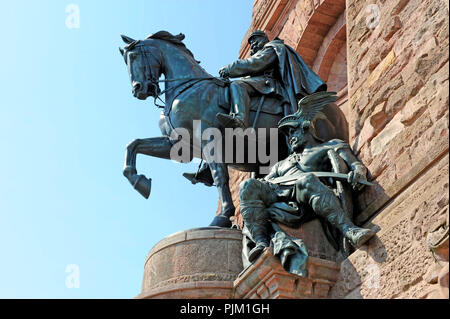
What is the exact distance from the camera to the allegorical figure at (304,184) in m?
6.40

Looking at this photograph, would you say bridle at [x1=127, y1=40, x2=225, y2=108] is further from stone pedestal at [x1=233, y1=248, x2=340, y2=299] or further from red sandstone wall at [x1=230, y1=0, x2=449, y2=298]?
stone pedestal at [x1=233, y1=248, x2=340, y2=299]

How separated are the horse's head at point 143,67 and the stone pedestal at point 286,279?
10.6 feet

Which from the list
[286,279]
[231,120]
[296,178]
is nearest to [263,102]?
[231,120]

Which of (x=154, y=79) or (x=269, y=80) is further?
(x=154, y=79)

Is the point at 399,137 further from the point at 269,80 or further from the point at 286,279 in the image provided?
the point at 269,80

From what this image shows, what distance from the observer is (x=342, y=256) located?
6.46 metres

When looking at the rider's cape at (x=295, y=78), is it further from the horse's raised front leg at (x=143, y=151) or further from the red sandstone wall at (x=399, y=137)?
the horse's raised front leg at (x=143, y=151)

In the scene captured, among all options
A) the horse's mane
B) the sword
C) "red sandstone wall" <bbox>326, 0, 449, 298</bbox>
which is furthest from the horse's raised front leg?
"red sandstone wall" <bbox>326, 0, 449, 298</bbox>

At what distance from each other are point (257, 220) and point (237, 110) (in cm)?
174

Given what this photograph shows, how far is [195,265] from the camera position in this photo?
6.89m

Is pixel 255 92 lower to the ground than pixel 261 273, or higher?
higher

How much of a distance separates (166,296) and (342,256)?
5.01ft

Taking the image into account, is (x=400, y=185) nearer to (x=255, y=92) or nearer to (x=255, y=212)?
(x=255, y=212)
